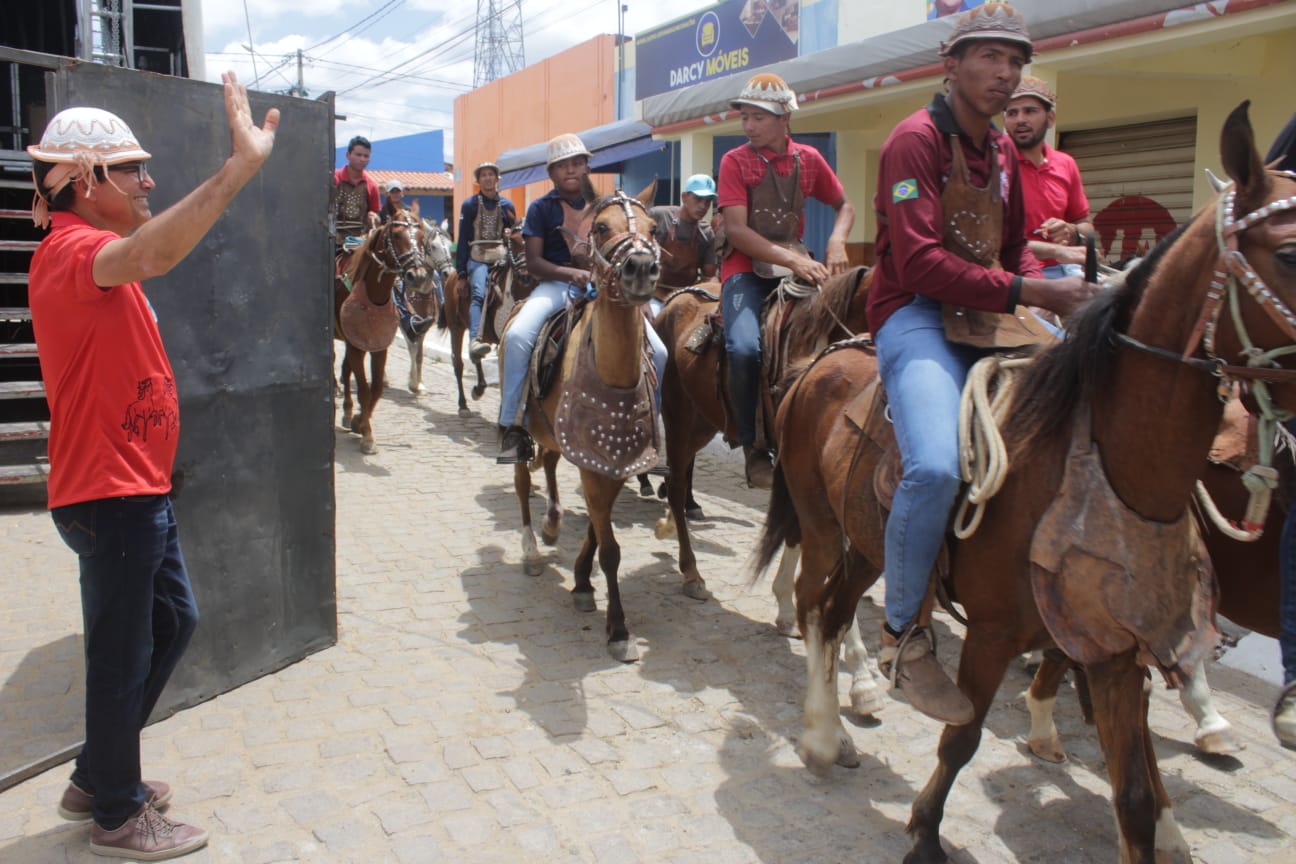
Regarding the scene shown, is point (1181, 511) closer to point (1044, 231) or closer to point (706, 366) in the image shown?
point (1044, 231)

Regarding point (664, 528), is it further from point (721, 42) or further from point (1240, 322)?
point (721, 42)

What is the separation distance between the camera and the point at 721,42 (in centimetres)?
1595

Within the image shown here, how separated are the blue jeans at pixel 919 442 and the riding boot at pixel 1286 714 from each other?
1.13 meters

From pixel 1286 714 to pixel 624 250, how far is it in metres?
3.22

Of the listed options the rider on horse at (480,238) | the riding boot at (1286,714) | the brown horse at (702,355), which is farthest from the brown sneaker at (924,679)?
the rider on horse at (480,238)

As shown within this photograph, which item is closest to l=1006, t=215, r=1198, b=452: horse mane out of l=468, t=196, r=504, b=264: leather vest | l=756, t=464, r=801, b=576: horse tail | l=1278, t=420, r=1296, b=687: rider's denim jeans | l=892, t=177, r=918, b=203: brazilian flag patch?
l=892, t=177, r=918, b=203: brazilian flag patch

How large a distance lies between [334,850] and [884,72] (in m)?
8.39

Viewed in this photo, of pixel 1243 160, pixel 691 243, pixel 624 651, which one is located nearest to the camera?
pixel 1243 160

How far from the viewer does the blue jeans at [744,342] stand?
19.0 ft

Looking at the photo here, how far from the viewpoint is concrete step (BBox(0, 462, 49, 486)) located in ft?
22.5

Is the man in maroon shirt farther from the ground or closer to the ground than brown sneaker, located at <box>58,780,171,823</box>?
farther from the ground

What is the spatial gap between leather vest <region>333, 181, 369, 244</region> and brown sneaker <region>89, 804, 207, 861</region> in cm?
949

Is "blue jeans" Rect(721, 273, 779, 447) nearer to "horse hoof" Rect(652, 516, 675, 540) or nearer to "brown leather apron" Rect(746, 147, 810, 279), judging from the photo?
"brown leather apron" Rect(746, 147, 810, 279)

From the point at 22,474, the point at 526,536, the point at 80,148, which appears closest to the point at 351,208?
the point at 22,474
